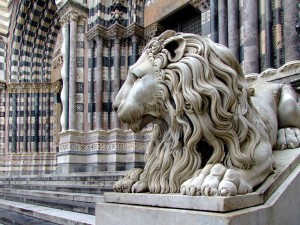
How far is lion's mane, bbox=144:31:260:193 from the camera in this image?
1.67 meters

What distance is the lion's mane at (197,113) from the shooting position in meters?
1.67

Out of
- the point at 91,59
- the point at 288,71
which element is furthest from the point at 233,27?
the point at 91,59

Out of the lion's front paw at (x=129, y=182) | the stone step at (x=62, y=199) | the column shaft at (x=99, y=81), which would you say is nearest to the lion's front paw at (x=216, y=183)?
the lion's front paw at (x=129, y=182)

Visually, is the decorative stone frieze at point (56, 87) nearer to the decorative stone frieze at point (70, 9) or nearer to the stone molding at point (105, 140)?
the decorative stone frieze at point (70, 9)

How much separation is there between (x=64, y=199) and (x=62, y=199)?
7 centimetres

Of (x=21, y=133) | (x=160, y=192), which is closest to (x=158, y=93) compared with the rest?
(x=160, y=192)

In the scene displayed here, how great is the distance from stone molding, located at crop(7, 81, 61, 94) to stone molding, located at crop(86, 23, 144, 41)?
5.06 metres

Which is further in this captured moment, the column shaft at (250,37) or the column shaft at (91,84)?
the column shaft at (91,84)

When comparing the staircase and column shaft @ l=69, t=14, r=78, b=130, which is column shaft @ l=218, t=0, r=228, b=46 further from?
column shaft @ l=69, t=14, r=78, b=130

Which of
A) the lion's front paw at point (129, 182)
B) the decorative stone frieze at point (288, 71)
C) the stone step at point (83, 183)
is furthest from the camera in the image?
the stone step at point (83, 183)

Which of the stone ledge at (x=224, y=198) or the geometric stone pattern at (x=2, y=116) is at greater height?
the geometric stone pattern at (x=2, y=116)

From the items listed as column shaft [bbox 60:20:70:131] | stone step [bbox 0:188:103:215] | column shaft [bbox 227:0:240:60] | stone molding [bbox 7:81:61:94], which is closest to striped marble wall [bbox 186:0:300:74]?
column shaft [bbox 227:0:240:60]

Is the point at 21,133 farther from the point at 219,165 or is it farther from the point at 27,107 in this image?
the point at 219,165

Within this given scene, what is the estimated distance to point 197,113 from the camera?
166 centimetres
